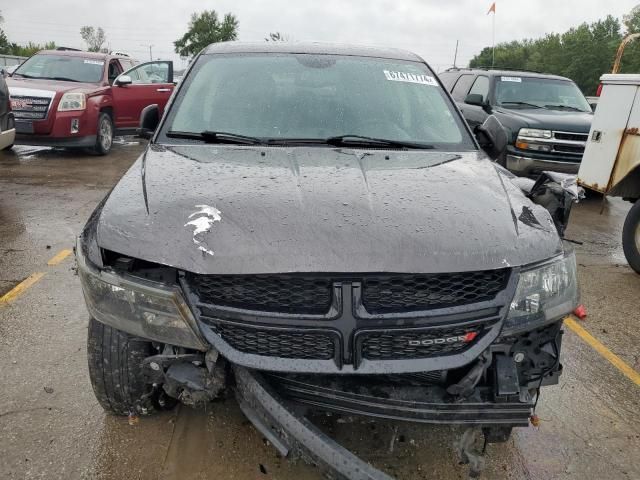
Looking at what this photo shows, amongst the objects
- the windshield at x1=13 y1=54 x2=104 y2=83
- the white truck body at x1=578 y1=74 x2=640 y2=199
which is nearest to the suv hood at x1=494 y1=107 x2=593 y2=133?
the white truck body at x1=578 y1=74 x2=640 y2=199

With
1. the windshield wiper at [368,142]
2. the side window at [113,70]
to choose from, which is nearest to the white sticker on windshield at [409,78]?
the windshield wiper at [368,142]

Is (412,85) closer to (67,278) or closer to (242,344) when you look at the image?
(242,344)

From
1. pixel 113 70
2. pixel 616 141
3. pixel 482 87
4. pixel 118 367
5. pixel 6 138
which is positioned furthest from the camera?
pixel 113 70

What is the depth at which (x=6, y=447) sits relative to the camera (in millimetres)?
2283

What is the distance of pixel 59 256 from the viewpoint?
454 cm

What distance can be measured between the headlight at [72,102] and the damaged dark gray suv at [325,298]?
7.13 metres

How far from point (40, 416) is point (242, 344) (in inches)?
51.8

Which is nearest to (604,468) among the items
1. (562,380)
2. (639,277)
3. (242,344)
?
(562,380)

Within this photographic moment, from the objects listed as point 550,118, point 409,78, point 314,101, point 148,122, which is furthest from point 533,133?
point 148,122

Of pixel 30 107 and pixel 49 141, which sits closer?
pixel 30 107

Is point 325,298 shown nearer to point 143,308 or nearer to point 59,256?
point 143,308

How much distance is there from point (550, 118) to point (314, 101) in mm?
5676

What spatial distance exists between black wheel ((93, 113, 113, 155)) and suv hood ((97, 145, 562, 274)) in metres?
7.40

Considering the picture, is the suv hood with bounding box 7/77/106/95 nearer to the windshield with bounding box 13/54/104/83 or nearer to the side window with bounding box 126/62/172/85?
the windshield with bounding box 13/54/104/83
